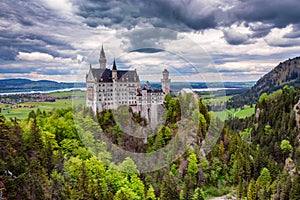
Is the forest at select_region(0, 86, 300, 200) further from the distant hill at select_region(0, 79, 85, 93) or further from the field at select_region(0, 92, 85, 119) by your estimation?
the distant hill at select_region(0, 79, 85, 93)

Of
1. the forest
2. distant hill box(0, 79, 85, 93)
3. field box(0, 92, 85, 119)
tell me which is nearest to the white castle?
the forest

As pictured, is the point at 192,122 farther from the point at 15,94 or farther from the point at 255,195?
the point at 15,94

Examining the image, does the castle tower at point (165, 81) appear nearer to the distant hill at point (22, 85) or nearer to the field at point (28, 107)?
the field at point (28, 107)

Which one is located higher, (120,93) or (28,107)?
(120,93)

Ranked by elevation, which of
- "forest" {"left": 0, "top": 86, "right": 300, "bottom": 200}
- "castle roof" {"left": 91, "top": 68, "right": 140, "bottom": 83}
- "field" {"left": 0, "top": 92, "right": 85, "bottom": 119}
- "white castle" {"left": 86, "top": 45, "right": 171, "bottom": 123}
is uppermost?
"castle roof" {"left": 91, "top": 68, "right": 140, "bottom": 83}

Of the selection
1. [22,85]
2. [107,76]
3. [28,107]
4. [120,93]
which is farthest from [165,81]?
[22,85]

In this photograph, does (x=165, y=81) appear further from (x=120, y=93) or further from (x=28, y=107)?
(x=28, y=107)

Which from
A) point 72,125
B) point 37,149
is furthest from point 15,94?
point 37,149

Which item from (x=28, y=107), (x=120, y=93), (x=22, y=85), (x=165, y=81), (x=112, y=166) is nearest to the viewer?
(x=165, y=81)

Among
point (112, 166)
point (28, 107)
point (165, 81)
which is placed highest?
point (165, 81)
